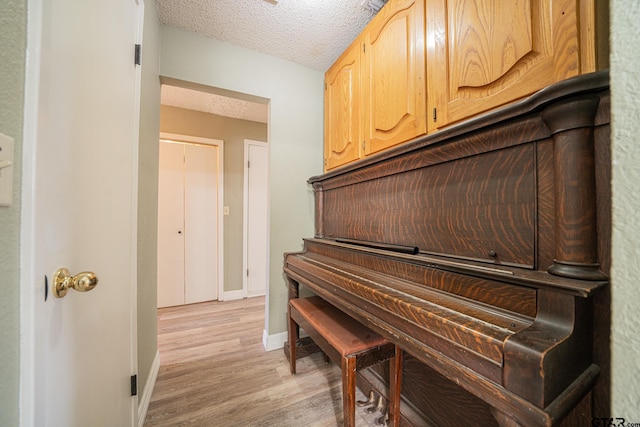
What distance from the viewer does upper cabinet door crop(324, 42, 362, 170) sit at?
1.54 m

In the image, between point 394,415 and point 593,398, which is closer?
point 593,398

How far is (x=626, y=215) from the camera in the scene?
24 centimetres

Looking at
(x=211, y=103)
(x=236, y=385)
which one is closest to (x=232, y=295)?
(x=236, y=385)

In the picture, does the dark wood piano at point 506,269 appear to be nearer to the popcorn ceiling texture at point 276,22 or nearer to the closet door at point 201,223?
the popcorn ceiling texture at point 276,22

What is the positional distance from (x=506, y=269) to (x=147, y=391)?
193 centimetres

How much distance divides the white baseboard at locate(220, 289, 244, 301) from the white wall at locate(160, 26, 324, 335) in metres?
1.34

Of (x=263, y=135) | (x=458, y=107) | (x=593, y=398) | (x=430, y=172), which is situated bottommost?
(x=593, y=398)

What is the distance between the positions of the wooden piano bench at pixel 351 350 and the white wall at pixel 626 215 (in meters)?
0.85

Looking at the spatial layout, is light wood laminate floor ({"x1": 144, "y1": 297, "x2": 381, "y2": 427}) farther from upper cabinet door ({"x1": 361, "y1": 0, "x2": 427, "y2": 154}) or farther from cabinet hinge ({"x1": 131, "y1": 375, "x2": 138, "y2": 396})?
upper cabinet door ({"x1": 361, "y1": 0, "x2": 427, "y2": 154})

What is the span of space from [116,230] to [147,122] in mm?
749

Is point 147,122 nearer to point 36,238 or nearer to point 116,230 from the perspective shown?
point 116,230

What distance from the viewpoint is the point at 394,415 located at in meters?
1.07

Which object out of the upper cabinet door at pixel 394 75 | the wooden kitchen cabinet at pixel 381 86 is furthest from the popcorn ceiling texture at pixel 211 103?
the upper cabinet door at pixel 394 75

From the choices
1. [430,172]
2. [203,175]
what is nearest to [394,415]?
[430,172]
